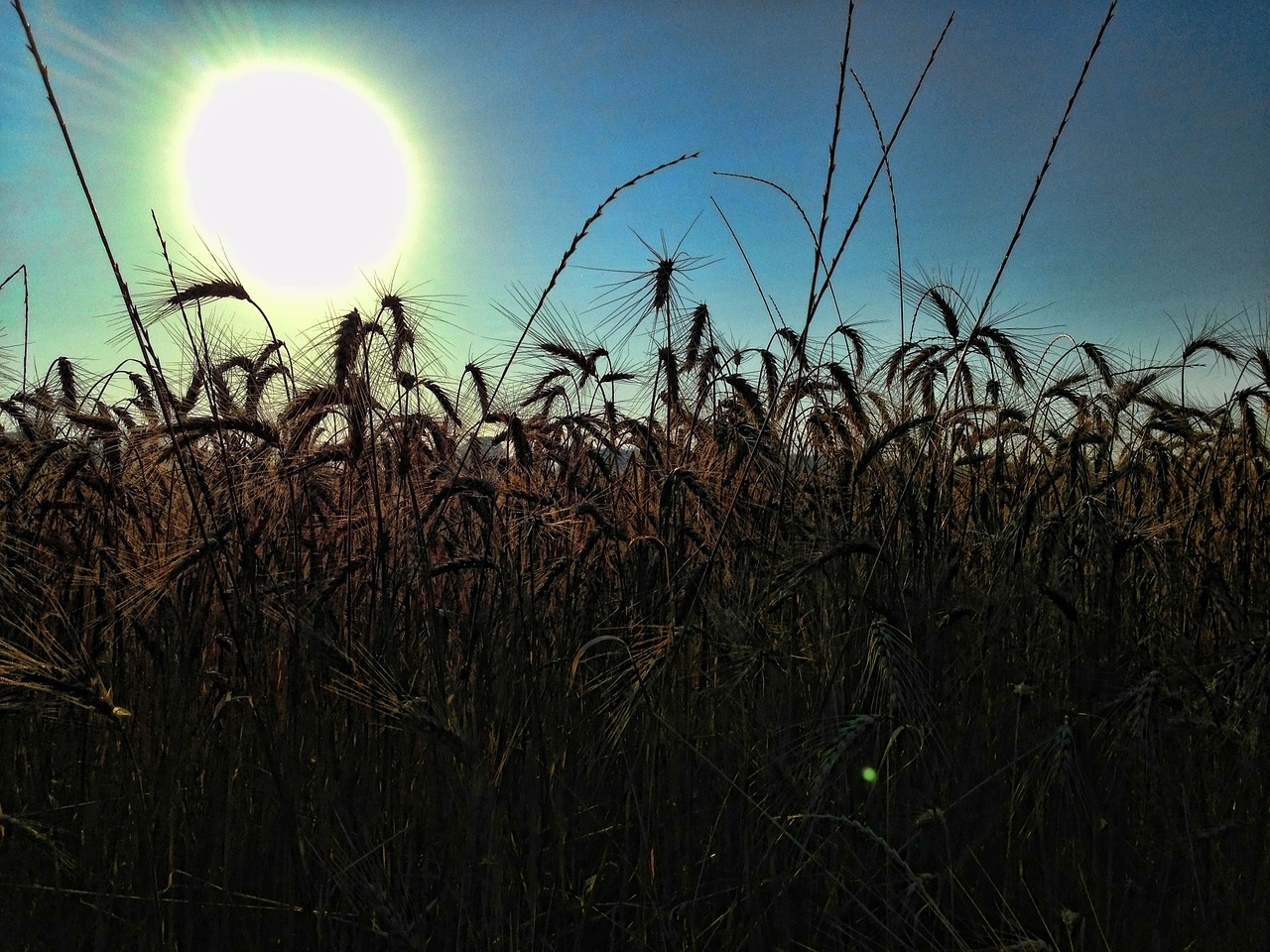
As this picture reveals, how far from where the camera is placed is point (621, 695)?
2.33 m

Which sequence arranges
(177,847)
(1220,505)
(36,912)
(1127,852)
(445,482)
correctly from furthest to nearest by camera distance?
(1220,505) < (445,482) < (1127,852) < (177,847) < (36,912)

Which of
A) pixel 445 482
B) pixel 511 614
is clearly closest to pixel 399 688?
pixel 511 614

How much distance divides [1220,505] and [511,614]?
14.7 feet

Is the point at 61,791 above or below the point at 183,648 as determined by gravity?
below

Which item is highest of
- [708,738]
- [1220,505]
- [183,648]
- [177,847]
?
[1220,505]

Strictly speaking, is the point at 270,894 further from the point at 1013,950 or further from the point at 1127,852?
the point at 1127,852

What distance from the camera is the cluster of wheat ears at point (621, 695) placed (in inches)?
75.0

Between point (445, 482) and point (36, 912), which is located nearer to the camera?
point (36, 912)

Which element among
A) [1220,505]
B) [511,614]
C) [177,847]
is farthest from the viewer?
[1220,505]

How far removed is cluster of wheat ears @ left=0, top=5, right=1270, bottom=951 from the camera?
191 centimetres

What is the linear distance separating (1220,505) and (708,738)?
406cm

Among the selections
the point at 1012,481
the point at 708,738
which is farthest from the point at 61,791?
the point at 1012,481

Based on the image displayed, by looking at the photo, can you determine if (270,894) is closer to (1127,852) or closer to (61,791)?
(61,791)

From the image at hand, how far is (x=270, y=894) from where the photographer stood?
6.67 ft
